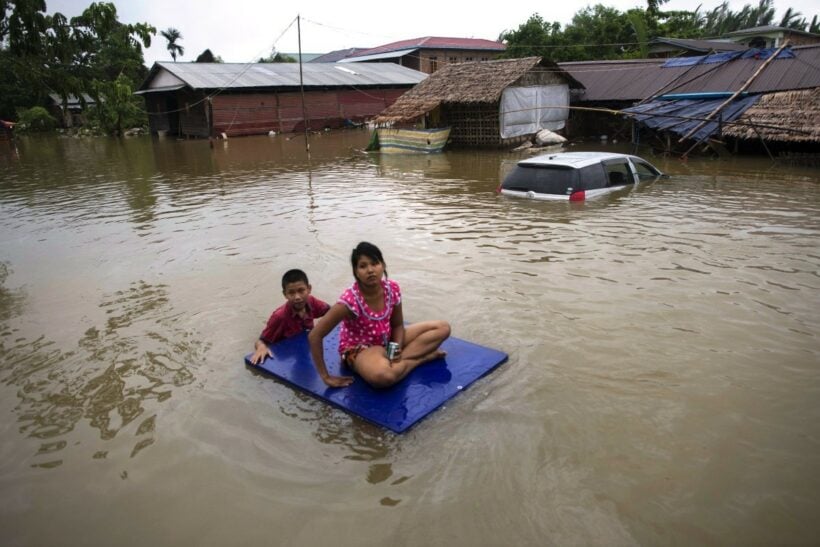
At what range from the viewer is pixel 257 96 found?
32.2 meters

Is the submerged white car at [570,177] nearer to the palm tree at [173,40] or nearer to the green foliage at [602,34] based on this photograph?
the green foliage at [602,34]

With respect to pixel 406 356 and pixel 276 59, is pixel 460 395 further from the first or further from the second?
pixel 276 59

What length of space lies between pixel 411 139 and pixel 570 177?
1154cm

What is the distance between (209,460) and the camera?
148 inches

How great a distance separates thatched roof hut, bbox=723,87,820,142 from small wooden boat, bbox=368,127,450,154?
31.3 feet

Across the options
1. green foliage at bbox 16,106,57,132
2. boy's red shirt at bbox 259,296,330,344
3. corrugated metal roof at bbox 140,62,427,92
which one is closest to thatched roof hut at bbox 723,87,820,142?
boy's red shirt at bbox 259,296,330,344

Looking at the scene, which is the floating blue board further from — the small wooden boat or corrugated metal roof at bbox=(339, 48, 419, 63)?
corrugated metal roof at bbox=(339, 48, 419, 63)

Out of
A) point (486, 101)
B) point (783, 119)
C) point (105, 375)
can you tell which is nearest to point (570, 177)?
point (105, 375)

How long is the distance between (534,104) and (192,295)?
19140mm

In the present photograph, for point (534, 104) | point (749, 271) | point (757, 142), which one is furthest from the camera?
point (534, 104)

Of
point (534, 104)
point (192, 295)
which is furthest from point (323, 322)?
point (534, 104)

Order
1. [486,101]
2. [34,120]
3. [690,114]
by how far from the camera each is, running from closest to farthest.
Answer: [690,114], [486,101], [34,120]

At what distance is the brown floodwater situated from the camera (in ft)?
10.5

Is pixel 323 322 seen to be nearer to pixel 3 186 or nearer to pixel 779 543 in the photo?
pixel 779 543
